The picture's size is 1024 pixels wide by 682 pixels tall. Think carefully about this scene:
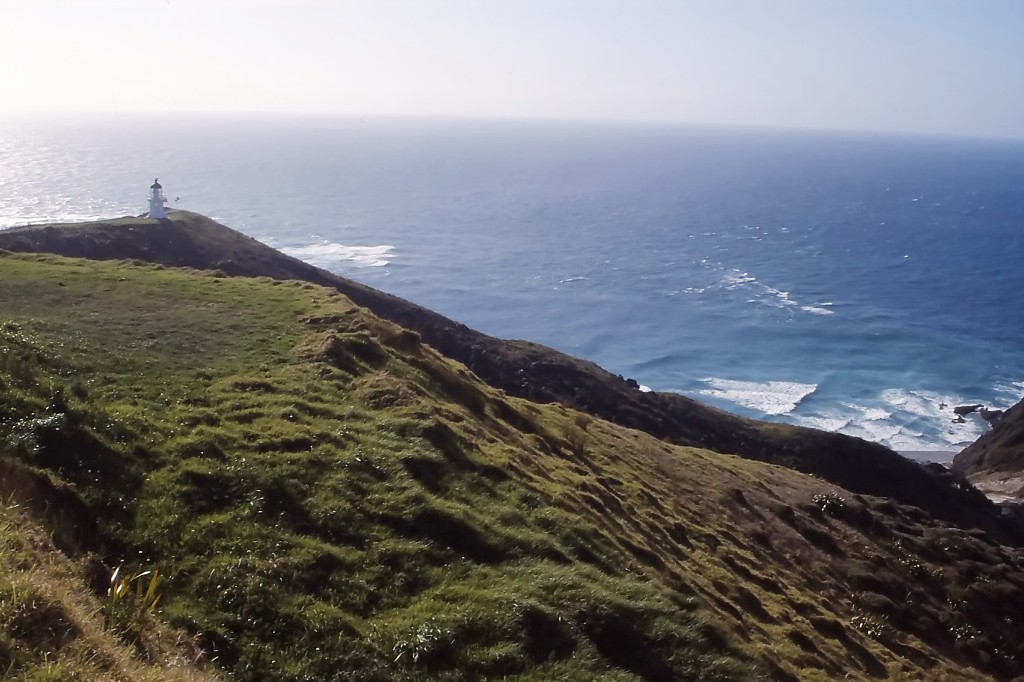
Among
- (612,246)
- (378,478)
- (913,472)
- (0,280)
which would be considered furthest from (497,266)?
(378,478)

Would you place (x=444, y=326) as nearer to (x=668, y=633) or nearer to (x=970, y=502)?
(x=970, y=502)

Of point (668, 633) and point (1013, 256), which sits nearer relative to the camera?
point (668, 633)

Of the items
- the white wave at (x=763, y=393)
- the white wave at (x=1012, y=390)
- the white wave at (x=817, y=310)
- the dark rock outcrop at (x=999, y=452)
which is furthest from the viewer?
the white wave at (x=817, y=310)

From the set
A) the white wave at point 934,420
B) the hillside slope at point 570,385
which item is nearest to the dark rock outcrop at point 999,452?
the white wave at point 934,420

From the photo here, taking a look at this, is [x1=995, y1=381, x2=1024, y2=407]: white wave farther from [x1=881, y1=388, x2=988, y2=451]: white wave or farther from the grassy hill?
the grassy hill

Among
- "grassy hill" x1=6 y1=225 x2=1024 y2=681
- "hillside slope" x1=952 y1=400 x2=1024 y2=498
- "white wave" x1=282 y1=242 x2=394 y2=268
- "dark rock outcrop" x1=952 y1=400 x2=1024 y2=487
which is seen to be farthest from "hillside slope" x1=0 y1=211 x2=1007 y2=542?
"white wave" x1=282 y1=242 x2=394 y2=268

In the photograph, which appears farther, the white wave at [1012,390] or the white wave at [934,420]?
the white wave at [1012,390]

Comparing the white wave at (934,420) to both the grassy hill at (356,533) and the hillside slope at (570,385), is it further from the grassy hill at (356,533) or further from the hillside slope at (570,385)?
the grassy hill at (356,533)
